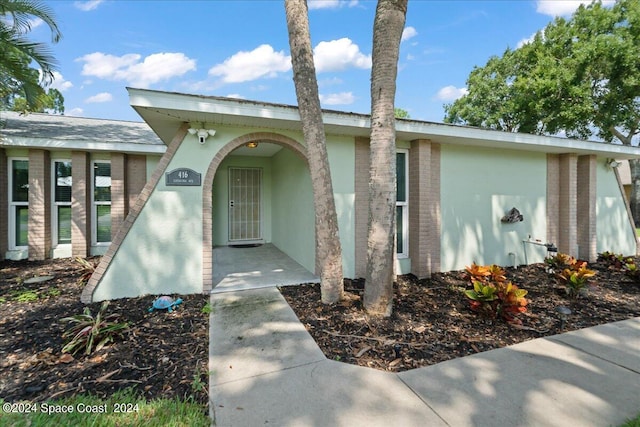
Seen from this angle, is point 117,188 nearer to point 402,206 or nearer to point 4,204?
point 4,204

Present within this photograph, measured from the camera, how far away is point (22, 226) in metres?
7.25

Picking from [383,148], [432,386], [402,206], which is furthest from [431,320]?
[402,206]

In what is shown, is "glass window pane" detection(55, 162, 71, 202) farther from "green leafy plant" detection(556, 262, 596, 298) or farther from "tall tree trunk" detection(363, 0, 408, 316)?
"green leafy plant" detection(556, 262, 596, 298)

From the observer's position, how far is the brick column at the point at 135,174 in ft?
26.1

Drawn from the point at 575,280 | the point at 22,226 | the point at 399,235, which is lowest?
the point at 575,280

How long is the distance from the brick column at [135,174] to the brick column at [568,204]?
11.8 meters

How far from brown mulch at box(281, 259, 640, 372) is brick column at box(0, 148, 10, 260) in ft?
25.0

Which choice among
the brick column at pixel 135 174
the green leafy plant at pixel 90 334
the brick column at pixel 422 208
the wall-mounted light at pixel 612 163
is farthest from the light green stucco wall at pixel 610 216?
the brick column at pixel 135 174

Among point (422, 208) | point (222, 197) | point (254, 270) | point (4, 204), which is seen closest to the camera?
point (422, 208)

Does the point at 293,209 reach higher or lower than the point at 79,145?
lower

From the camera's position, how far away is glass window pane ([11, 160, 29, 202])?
7133 mm

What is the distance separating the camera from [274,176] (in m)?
9.29

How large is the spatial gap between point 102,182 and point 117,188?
65 cm

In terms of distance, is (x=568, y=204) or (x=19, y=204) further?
(x=568, y=204)
